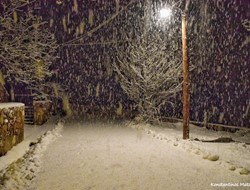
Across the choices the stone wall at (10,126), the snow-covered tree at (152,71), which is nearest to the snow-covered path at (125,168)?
the stone wall at (10,126)

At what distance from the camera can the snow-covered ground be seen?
6.58m

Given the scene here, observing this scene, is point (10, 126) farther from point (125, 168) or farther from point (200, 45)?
point (200, 45)

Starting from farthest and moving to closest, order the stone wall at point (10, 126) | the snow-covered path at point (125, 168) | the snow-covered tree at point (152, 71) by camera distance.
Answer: the snow-covered tree at point (152, 71) → the stone wall at point (10, 126) → the snow-covered path at point (125, 168)

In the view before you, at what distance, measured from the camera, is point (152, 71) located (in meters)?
18.2

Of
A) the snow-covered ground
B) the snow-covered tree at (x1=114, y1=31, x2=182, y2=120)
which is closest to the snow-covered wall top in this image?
the snow-covered tree at (x1=114, y1=31, x2=182, y2=120)

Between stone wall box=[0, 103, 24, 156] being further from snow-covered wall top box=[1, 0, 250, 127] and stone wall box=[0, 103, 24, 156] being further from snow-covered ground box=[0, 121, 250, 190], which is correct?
snow-covered wall top box=[1, 0, 250, 127]

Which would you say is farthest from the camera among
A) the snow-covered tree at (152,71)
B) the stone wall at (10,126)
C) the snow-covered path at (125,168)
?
the snow-covered tree at (152,71)

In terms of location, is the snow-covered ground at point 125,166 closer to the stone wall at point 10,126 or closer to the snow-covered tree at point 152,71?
the stone wall at point 10,126

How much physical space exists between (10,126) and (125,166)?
15.4 feet

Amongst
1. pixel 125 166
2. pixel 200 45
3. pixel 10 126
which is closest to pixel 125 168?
pixel 125 166

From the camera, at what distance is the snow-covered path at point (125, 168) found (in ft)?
21.6

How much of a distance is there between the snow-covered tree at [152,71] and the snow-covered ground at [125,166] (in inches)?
254

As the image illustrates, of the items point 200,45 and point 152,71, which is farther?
point 200,45

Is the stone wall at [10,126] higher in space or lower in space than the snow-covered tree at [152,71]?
lower
